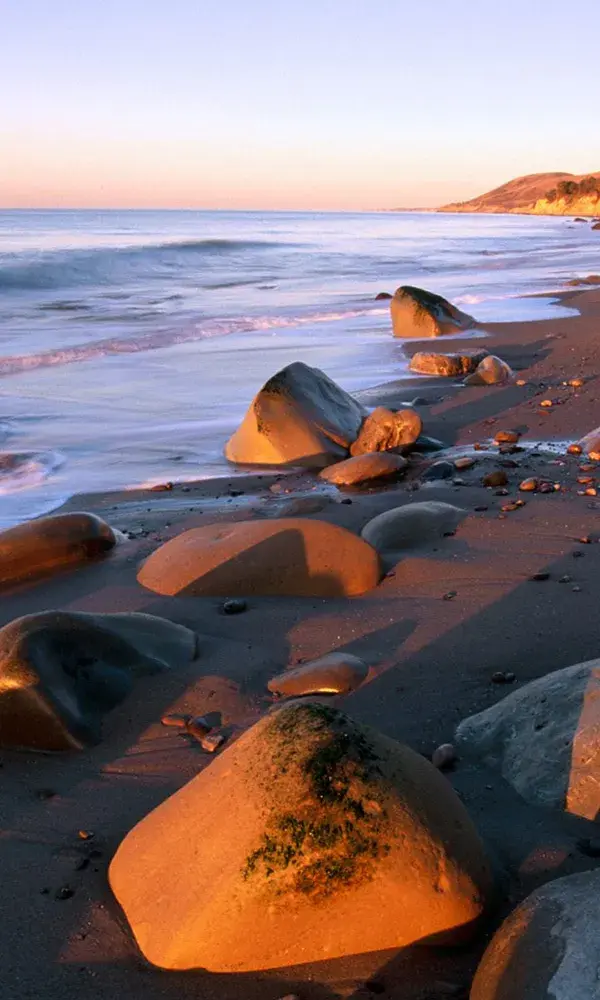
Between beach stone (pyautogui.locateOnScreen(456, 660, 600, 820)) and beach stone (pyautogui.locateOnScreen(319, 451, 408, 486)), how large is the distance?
10.1 feet

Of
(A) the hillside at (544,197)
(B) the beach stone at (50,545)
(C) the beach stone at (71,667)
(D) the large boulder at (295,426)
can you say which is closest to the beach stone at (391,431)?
(D) the large boulder at (295,426)

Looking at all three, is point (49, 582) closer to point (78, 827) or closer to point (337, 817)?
point (78, 827)

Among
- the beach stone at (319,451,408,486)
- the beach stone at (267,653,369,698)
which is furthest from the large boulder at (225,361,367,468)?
the beach stone at (267,653,369,698)

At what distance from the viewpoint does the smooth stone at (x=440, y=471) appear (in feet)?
17.7

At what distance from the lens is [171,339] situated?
42.3 feet

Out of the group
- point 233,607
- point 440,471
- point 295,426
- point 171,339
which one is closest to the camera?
point 233,607

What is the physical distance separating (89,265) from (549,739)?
26.1 m

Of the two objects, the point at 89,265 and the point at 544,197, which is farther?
the point at 544,197

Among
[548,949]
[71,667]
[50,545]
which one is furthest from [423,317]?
[548,949]

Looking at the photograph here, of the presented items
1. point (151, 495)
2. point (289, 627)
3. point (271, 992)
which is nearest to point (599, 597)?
point (289, 627)

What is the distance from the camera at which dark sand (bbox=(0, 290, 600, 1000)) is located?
6.07 feet

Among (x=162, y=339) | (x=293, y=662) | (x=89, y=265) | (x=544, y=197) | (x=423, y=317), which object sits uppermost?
(x=544, y=197)

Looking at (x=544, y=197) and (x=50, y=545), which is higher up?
(x=544, y=197)

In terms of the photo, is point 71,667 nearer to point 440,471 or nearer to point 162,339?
point 440,471
